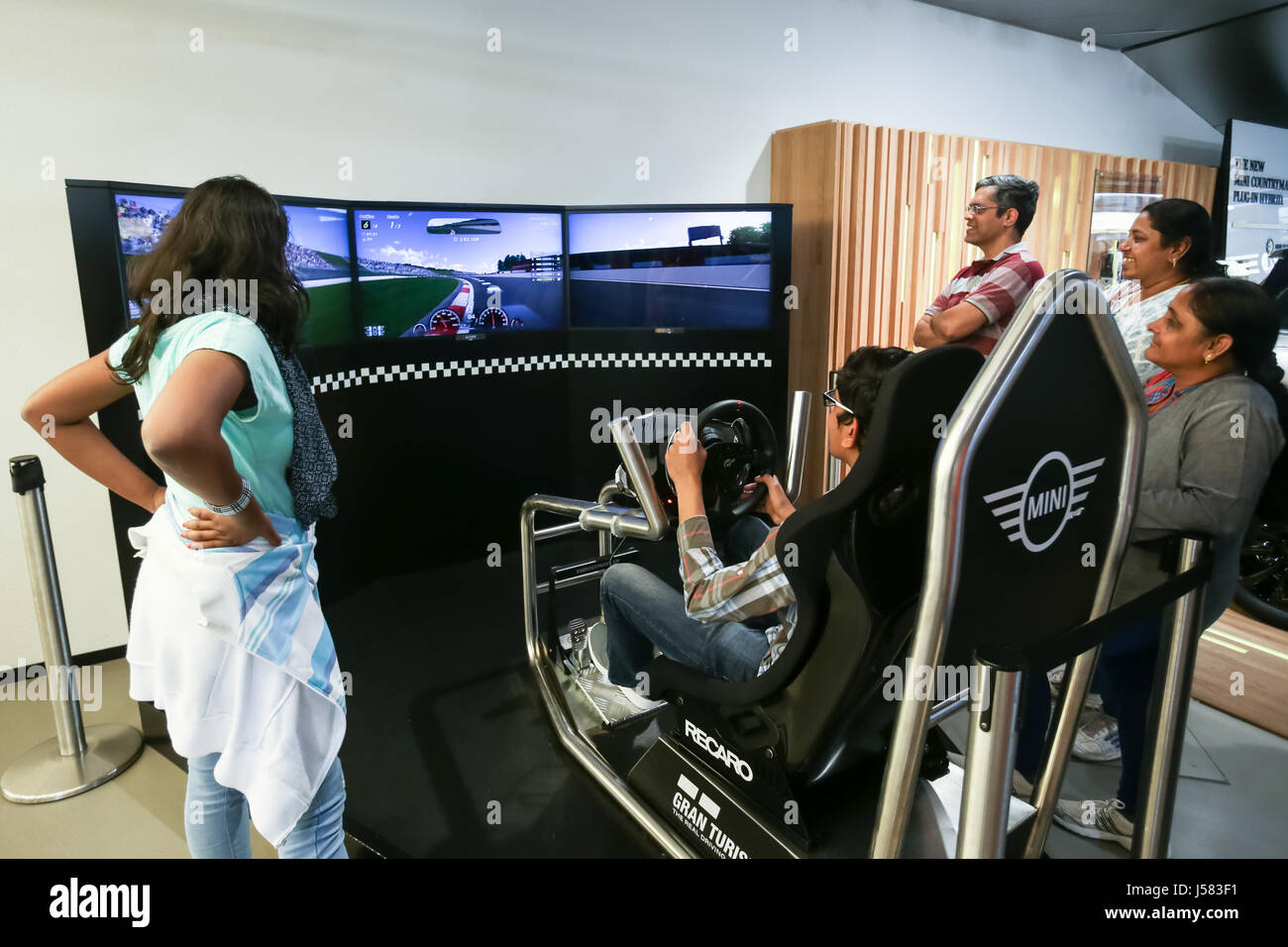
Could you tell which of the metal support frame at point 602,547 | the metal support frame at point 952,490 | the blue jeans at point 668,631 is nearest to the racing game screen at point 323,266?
the metal support frame at point 602,547

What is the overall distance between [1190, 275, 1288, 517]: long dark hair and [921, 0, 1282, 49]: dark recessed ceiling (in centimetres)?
420

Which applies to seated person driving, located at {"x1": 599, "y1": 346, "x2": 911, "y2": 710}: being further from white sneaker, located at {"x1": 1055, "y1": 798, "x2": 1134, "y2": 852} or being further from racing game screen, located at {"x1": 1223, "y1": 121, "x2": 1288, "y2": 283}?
racing game screen, located at {"x1": 1223, "y1": 121, "x2": 1288, "y2": 283}

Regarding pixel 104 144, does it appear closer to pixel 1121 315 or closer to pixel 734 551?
pixel 734 551

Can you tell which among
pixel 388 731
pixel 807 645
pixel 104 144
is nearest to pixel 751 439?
pixel 807 645

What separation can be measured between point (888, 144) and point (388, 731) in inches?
157

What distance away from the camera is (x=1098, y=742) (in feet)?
8.07

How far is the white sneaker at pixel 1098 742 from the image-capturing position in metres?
2.44

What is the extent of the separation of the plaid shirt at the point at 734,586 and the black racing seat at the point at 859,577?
152mm

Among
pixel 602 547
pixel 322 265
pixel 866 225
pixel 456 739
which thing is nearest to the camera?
pixel 456 739

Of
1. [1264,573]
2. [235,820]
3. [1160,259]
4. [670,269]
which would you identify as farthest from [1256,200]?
[235,820]

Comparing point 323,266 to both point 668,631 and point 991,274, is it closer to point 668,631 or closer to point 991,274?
point 668,631

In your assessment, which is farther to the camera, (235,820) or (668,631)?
(668,631)

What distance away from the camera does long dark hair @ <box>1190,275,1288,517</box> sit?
71.1 inches

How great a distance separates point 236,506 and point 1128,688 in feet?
6.95
